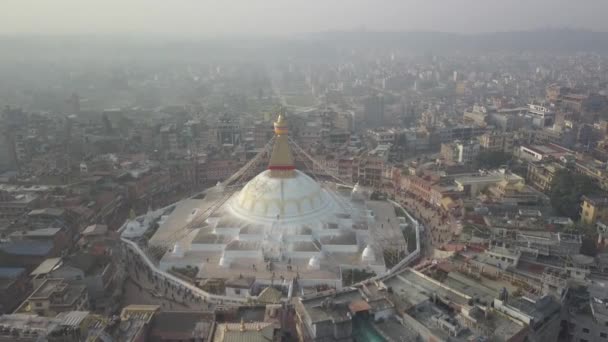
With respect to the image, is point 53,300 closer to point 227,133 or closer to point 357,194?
point 357,194

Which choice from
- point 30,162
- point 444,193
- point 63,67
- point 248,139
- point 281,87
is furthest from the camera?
point 63,67

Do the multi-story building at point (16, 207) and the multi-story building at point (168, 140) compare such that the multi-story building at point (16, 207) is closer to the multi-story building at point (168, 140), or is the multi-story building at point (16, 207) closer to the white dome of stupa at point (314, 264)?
the white dome of stupa at point (314, 264)

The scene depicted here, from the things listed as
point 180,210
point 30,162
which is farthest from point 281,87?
point 180,210

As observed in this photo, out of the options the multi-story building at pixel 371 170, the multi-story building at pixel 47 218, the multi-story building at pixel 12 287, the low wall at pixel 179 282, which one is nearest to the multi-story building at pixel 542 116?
the multi-story building at pixel 371 170

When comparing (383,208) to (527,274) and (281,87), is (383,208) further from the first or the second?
(281,87)

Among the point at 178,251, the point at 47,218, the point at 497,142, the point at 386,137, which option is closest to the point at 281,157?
the point at 178,251

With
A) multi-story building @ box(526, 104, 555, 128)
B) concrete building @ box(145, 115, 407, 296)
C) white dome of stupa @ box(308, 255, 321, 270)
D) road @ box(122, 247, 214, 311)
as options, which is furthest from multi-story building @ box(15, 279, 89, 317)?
multi-story building @ box(526, 104, 555, 128)
